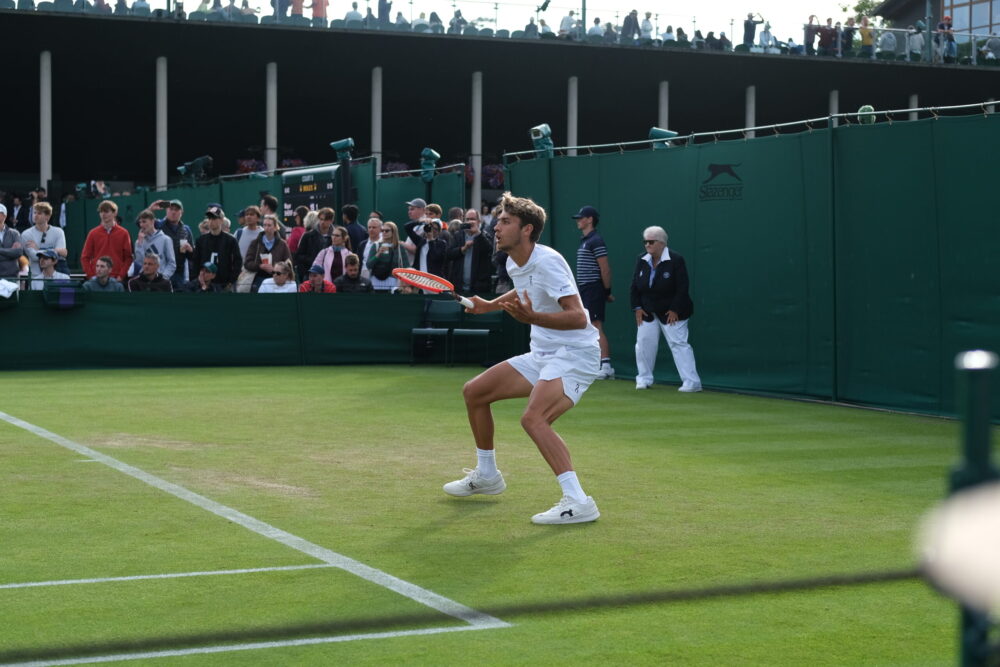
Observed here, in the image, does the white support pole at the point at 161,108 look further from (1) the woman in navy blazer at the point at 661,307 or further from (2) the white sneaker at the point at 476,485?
(2) the white sneaker at the point at 476,485

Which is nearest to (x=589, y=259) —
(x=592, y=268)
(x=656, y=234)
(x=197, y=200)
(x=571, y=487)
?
(x=592, y=268)

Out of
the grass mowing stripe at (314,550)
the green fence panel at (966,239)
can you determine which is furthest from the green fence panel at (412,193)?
the grass mowing stripe at (314,550)

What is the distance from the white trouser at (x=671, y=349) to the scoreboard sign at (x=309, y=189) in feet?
26.4

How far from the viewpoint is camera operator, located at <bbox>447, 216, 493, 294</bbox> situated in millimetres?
19359

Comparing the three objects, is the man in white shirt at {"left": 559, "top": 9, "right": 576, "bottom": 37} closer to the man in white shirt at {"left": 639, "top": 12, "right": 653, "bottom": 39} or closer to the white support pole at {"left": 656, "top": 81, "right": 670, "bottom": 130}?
the man in white shirt at {"left": 639, "top": 12, "right": 653, "bottom": 39}

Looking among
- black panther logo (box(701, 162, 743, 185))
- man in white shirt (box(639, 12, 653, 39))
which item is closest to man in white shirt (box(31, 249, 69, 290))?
black panther logo (box(701, 162, 743, 185))

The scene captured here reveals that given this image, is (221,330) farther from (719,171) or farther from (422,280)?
(422,280)

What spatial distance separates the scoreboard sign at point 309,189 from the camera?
2294 cm

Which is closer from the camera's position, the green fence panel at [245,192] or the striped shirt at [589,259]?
the striped shirt at [589,259]

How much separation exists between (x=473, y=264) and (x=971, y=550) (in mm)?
17649

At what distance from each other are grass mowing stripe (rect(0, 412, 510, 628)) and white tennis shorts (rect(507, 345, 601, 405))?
1687 mm

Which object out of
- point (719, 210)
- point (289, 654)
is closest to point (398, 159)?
point (719, 210)

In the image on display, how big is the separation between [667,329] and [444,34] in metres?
26.8

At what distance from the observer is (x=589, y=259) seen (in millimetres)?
16703
